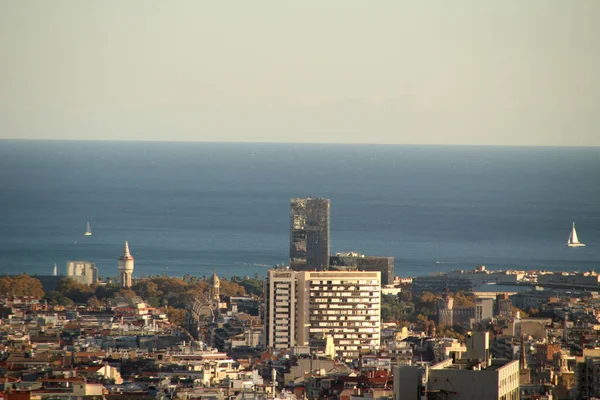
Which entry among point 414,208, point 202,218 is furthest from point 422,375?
point 414,208

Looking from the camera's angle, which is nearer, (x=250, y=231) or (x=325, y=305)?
(x=325, y=305)

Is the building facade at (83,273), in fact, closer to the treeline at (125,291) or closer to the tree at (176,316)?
the treeline at (125,291)

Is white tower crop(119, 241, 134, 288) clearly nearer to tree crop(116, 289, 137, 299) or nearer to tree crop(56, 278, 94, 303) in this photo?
tree crop(56, 278, 94, 303)

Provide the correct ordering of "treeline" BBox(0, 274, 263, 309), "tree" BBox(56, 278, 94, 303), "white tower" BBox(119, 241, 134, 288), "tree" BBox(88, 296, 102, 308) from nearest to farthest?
"tree" BBox(88, 296, 102, 308) → "treeline" BBox(0, 274, 263, 309) → "tree" BBox(56, 278, 94, 303) → "white tower" BBox(119, 241, 134, 288)

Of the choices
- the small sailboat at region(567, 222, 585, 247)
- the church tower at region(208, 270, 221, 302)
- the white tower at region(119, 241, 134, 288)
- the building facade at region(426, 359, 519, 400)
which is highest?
the small sailboat at region(567, 222, 585, 247)

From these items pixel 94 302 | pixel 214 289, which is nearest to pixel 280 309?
pixel 214 289

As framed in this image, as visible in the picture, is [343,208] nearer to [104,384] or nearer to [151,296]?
[151,296]

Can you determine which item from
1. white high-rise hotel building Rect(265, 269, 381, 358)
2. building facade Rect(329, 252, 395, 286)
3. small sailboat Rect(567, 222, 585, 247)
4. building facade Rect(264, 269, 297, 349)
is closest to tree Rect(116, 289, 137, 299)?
building facade Rect(329, 252, 395, 286)
